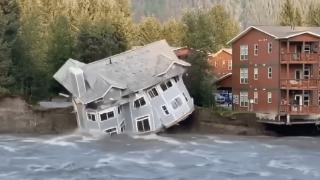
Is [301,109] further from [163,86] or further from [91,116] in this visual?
[91,116]

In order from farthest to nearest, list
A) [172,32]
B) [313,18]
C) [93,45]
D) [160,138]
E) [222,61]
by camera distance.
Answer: [172,32] < [313,18] < [222,61] < [93,45] < [160,138]

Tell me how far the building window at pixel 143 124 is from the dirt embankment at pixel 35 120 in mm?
7364

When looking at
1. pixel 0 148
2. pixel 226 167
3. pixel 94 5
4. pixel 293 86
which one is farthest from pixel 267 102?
pixel 94 5

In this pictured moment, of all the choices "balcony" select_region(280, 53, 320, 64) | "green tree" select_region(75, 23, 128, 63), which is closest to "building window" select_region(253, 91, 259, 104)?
"balcony" select_region(280, 53, 320, 64)

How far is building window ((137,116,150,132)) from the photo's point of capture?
230 ft

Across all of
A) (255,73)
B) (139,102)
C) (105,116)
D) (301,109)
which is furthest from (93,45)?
(301,109)

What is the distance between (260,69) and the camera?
77.0 metres

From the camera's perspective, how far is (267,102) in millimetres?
75625

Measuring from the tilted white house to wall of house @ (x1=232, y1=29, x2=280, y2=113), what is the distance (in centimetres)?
847

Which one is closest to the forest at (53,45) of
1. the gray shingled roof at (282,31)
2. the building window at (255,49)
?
the building window at (255,49)

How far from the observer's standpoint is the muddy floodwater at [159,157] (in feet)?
156

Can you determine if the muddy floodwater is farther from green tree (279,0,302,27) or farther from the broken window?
green tree (279,0,302,27)

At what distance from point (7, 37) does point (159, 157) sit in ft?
111

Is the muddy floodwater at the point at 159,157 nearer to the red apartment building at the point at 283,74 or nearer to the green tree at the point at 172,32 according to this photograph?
the red apartment building at the point at 283,74
